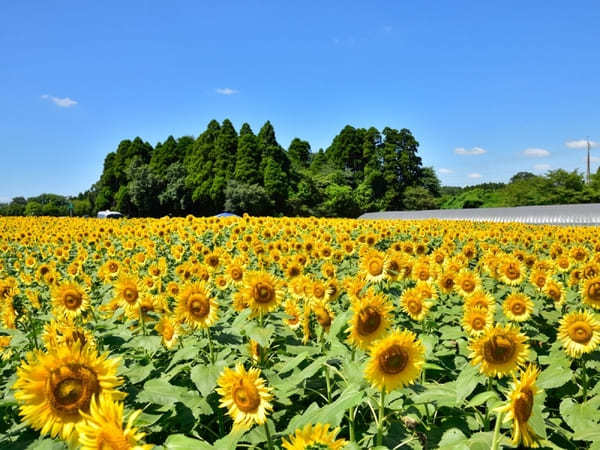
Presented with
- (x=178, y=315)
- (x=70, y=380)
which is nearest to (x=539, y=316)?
(x=178, y=315)

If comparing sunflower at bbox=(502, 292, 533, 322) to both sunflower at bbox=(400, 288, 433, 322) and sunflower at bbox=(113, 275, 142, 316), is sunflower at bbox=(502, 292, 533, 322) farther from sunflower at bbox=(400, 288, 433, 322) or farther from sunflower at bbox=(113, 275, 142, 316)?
sunflower at bbox=(113, 275, 142, 316)

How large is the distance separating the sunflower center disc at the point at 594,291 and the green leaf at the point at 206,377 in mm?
3210

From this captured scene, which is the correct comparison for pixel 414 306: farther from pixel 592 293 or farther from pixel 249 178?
pixel 249 178

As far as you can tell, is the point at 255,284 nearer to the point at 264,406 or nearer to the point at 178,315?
the point at 178,315

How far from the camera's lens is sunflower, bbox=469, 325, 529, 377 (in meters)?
1.86

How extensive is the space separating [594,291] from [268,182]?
41273mm

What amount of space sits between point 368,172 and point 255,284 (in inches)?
2293

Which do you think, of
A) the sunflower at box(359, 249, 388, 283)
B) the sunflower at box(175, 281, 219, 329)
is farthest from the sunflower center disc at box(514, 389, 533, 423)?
the sunflower at box(359, 249, 388, 283)

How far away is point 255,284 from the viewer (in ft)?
8.39

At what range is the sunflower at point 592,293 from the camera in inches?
138

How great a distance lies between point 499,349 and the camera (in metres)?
1.86

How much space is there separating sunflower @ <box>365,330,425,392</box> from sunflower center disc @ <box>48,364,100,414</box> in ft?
3.19

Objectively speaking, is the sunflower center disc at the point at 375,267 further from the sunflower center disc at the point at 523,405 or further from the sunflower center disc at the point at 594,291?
the sunflower center disc at the point at 523,405

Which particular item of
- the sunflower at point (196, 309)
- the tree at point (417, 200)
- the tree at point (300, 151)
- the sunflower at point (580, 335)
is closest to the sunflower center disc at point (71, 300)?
the sunflower at point (196, 309)
